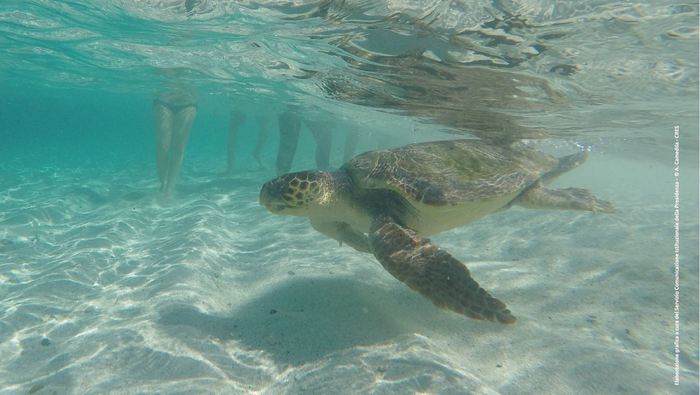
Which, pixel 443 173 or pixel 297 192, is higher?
pixel 443 173

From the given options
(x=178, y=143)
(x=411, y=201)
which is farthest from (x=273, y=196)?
→ (x=178, y=143)

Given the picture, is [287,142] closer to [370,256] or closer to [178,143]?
[178,143]

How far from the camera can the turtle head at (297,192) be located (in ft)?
16.1

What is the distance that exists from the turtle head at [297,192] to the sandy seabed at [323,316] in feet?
4.77

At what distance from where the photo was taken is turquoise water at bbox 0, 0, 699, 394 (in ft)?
12.8

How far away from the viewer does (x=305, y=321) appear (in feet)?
15.7

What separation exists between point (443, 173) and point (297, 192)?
2.16 m

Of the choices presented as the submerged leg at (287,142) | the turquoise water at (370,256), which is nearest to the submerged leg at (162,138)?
the turquoise water at (370,256)

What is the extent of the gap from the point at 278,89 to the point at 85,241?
39.1 feet

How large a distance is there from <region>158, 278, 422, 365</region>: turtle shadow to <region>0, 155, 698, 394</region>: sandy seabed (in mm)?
27

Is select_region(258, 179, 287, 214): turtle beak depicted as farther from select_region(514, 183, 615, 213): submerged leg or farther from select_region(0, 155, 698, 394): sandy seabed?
select_region(514, 183, 615, 213): submerged leg

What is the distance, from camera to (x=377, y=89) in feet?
36.8

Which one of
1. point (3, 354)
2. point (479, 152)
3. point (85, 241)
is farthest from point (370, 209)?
point (85, 241)

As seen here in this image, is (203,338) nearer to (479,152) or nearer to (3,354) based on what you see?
(3,354)
